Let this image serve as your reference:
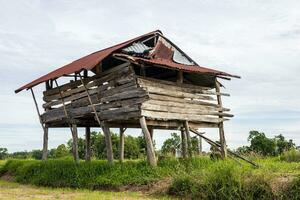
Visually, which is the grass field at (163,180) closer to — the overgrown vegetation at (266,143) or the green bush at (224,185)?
the green bush at (224,185)

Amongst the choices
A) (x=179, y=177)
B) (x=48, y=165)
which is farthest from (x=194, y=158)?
(x=48, y=165)

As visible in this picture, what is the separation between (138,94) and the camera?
49.6 feet

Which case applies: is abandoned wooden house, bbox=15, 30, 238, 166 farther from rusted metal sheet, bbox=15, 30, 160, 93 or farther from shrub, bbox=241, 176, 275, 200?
shrub, bbox=241, 176, 275, 200

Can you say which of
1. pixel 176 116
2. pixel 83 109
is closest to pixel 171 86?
pixel 176 116

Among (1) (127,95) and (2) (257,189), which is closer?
(2) (257,189)

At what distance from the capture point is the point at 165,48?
1773 cm

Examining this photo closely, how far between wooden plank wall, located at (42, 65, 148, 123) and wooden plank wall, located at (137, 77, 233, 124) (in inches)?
17.3

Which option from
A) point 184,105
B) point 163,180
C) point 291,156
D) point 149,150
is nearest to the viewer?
point 163,180

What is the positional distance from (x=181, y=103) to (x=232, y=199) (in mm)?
7148

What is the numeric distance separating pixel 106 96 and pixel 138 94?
183 cm

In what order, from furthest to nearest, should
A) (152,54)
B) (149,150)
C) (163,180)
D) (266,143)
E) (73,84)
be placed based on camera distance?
(266,143), (73,84), (152,54), (149,150), (163,180)

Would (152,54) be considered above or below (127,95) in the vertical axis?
above

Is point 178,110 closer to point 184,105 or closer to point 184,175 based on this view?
point 184,105

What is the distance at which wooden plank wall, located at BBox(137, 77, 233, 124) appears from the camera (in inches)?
611
